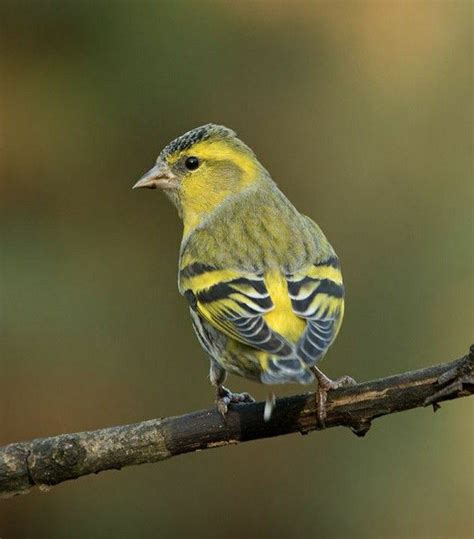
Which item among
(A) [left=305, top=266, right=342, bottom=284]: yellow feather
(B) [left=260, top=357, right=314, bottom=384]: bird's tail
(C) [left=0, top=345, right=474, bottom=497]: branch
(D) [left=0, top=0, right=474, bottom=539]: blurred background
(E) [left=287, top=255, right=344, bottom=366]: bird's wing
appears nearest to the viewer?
(B) [left=260, top=357, right=314, bottom=384]: bird's tail

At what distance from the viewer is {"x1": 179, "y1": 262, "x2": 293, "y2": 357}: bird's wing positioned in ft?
17.4

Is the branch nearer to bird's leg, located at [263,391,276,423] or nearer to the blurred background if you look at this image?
bird's leg, located at [263,391,276,423]

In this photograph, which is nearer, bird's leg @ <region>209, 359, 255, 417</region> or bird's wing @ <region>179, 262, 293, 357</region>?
bird's wing @ <region>179, 262, 293, 357</region>

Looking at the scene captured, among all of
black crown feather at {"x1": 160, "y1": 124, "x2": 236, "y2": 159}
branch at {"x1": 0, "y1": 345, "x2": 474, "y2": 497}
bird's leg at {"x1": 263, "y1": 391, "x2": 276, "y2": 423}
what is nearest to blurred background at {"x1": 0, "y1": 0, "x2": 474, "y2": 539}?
black crown feather at {"x1": 160, "y1": 124, "x2": 236, "y2": 159}

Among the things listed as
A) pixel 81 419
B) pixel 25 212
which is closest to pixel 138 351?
pixel 81 419

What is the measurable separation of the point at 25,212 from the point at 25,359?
1.33 m

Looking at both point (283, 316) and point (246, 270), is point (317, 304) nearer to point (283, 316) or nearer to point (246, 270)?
point (283, 316)

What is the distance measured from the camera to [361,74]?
11.0 metres

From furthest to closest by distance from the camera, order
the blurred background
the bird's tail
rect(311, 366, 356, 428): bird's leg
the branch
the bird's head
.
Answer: the blurred background
the bird's head
the branch
rect(311, 366, 356, 428): bird's leg
the bird's tail

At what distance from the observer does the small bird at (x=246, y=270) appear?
17.6ft

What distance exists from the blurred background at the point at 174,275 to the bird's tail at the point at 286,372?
13.4 feet

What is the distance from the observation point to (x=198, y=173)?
23.0 feet

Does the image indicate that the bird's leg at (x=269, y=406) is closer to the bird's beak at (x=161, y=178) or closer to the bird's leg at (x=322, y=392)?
the bird's leg at (x=322, y=392)

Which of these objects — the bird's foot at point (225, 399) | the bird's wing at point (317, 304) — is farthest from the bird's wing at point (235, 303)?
the bird's foot at point (225, 399)
